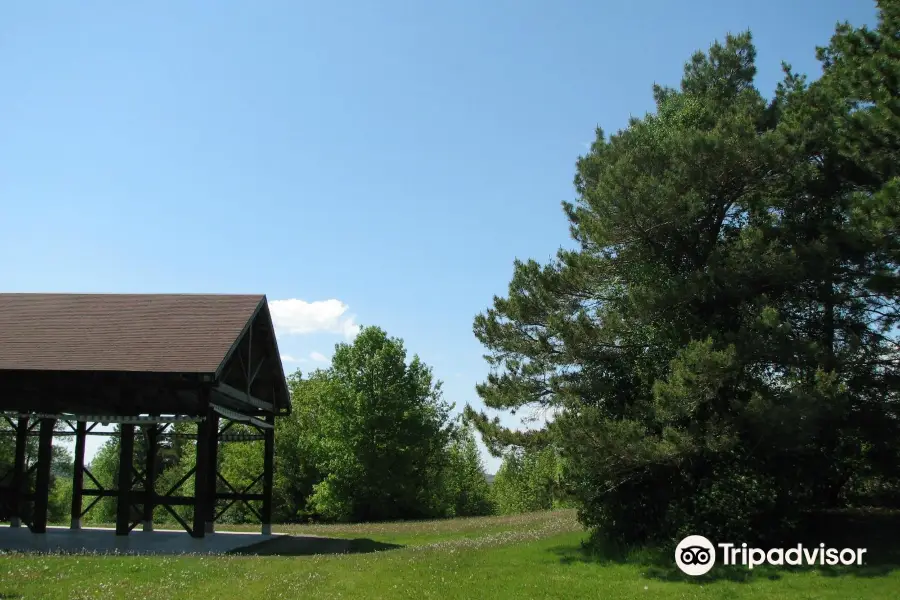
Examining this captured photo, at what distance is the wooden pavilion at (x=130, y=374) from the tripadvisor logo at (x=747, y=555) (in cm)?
1083

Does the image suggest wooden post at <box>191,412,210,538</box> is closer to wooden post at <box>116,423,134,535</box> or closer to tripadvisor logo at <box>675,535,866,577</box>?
wooden post at <box>116,423,134,535</box>

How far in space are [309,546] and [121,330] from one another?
7.78 metres

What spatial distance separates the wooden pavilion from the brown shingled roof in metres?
0.04

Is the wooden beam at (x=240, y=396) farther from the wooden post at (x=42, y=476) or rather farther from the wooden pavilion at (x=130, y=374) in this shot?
the wooden post at (x=42, y=476)

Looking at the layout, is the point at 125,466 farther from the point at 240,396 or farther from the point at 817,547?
the point at 817,547

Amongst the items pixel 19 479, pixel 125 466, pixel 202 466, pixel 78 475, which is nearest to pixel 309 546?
pixel 202 466

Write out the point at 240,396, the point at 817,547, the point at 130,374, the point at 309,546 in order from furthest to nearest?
the point at 240,396 < the point at 309,546 < the point at 130,374 < the point at 817,547

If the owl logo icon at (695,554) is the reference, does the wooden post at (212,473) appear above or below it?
above

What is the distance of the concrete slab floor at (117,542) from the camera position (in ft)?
56.7

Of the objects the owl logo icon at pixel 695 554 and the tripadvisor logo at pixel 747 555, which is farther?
the tripadvisor logo at pixel 747 555

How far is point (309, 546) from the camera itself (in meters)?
20.1

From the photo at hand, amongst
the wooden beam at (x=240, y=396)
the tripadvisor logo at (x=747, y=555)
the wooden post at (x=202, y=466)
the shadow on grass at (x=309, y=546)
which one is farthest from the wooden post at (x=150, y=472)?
the tripadvisor logo at (x=747, y=555)

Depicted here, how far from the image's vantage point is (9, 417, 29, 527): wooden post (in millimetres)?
20797

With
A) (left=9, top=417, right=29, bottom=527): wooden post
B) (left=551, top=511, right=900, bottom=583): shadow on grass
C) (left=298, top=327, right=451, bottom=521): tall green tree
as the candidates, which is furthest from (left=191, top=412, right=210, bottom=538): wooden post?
(left=298, top=327, right=451, bottom=521): tall green tree
